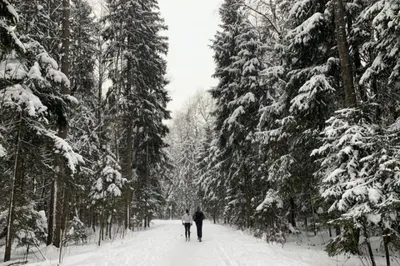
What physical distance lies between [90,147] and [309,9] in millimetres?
14516

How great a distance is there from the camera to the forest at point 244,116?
7359 mm

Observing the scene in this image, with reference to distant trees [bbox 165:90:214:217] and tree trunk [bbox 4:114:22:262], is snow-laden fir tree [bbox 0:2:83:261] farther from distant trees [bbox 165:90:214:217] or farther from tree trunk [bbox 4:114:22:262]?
distant trees [bbox 165:90:214:217]

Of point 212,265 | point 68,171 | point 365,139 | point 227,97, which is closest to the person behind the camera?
point 365,139

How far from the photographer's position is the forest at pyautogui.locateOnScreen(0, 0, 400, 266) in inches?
290

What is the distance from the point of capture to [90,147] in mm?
18875

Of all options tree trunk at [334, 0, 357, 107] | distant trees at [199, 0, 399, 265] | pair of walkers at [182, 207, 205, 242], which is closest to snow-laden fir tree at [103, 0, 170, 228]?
pair of walkers at [182, 207, 205, 242]

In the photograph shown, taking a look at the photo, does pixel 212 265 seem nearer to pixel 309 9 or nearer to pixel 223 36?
pixel 309 9

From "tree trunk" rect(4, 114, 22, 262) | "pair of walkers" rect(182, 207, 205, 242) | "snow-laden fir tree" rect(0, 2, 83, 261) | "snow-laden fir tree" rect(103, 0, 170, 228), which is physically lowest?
"pair of walkers" rect(182, 207, 205, 242)

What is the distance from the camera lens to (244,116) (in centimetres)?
1872

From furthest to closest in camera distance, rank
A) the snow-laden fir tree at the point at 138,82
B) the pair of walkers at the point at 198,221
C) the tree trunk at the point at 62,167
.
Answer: the snow-laden fir tree at the point at 138,82 → the pair of walkers at the point at 198,221 → the tree trunk at the point at 62,167

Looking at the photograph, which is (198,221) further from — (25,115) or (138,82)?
(138,82)

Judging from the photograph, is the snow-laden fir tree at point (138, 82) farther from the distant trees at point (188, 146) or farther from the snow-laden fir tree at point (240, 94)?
the distant trees at point (188, 146)

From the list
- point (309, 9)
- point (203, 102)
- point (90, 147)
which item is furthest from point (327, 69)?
point (203, 102)

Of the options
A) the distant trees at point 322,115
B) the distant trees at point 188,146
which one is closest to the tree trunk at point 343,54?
the distant trees at point 322,115
